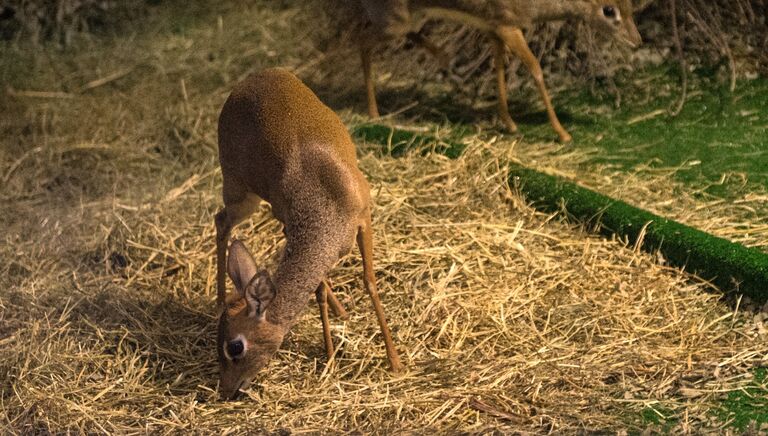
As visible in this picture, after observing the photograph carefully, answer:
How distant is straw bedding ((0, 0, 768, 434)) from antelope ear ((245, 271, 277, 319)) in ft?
1.25

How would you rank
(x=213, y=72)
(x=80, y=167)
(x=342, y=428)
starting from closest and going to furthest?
(x=342, y=428) → (x=80, y=167) → (x=213, y=72)

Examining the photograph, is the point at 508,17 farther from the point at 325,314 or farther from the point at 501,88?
the point at 325,314

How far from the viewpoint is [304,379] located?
4320 millimetres

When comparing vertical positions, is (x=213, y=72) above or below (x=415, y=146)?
below

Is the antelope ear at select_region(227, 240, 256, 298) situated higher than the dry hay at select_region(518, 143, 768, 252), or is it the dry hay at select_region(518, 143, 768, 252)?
the antelope ear at select_region(227, 240, 256, 298)

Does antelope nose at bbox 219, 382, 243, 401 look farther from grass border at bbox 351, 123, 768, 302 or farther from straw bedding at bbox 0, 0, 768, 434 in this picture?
grass border at bbox 351, 123, 768, 302

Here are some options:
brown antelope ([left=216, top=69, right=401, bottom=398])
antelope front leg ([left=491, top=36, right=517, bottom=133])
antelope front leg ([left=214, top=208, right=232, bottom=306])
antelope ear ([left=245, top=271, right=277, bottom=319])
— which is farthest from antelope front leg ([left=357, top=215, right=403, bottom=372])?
antelope front leg ([left=491, top=36, right=517, bottom=133])

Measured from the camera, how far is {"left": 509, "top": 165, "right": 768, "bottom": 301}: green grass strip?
4555mm

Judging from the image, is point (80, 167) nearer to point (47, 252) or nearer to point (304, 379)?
point (47, 252)

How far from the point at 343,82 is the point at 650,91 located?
2.22 metres

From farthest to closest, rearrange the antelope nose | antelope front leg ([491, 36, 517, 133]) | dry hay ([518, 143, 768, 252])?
antelope front leg ([491, 36, 517, 133]), dry hay ([518, 143, 768, 252]), the antelope nose

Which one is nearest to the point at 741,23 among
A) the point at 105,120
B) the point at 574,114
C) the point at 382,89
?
the point at 574,114

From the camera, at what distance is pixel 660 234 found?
495cm

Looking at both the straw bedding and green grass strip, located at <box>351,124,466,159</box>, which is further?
green grass strip, located at <box>351,124,466,159</box>
